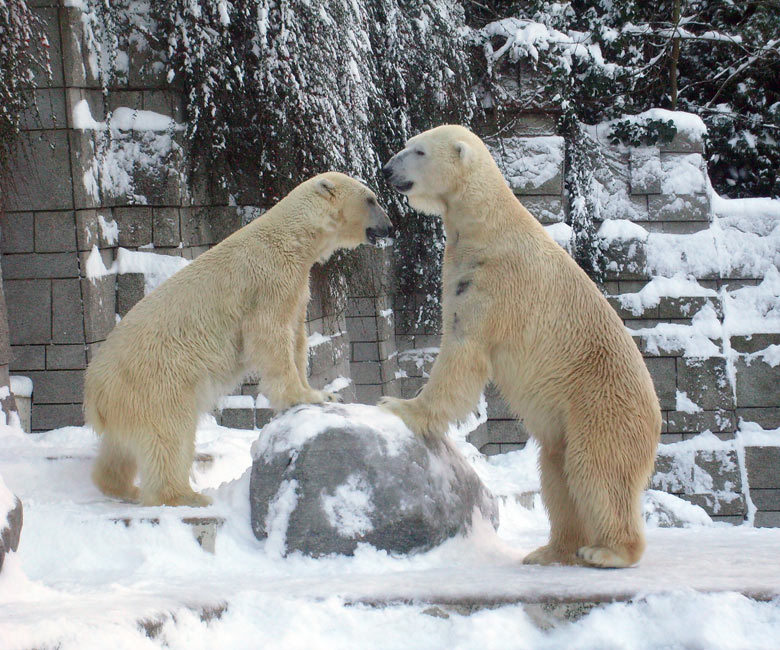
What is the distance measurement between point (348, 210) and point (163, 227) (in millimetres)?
1795

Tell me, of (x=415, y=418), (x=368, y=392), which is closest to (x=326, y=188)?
(x=415, y=418)

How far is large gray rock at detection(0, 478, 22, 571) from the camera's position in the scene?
2822mm

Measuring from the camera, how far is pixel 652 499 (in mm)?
5719

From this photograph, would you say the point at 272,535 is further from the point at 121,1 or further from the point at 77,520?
the point at 121,1

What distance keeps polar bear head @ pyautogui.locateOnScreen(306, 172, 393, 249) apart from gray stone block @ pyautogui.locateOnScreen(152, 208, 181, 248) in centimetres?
166

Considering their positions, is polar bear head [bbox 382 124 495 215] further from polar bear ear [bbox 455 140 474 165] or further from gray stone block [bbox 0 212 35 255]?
gray stone block [bbox 0 212 35 255]

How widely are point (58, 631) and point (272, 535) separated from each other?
119 centimetres

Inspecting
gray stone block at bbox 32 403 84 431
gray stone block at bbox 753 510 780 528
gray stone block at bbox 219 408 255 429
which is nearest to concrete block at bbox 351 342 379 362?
gray stone block at bbox 219 408 255 429

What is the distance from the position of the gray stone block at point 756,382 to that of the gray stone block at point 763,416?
0.05 meters

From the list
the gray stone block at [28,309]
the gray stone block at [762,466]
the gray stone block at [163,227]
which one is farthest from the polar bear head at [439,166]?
the gray stone block at [762,466]

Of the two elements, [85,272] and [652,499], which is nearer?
[85,272]

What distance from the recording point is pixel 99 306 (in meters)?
5.19

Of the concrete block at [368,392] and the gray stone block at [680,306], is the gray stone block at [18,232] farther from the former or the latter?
the gray stone block at [680,306]

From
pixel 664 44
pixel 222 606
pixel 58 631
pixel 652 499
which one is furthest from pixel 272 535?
pixel 664 44
